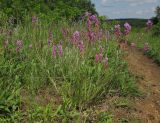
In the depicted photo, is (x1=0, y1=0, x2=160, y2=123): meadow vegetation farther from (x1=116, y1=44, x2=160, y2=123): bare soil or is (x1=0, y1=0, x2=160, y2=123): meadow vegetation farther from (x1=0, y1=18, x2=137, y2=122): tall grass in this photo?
(x1=116, y1=44, x2=160, y2=123): bare soil

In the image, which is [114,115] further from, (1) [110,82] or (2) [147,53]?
(2) [147,53]

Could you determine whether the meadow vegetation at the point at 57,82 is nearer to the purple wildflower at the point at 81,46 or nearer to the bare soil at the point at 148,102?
the purple wildflower at the point at 81,46

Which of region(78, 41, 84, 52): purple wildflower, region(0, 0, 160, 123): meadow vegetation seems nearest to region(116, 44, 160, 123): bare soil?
region(0, 0, 160, 123): meadow vegetation

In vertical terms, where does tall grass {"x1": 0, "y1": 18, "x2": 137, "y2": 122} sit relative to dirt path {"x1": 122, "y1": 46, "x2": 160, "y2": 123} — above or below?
above

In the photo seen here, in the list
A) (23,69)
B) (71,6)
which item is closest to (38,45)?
(23,69)

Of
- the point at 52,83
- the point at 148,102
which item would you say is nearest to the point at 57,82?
the point at 52,83

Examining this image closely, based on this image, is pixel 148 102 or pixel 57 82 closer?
pixel 57 82

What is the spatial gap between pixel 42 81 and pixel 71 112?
944 mm

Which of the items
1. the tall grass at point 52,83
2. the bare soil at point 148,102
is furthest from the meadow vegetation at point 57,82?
the bare soil at point 148,102

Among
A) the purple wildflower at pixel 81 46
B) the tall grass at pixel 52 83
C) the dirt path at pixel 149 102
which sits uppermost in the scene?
the purple wildflower at pixel 81 46

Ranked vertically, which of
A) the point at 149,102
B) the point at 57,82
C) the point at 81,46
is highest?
the point at 81,46

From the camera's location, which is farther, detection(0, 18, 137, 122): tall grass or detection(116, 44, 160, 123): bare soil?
detection(116, 44, 160, 123): bare soil

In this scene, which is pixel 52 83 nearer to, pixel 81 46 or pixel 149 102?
pixel 81 46

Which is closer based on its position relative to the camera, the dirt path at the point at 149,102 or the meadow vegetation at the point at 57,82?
the meadow vegetation at the point at 57,82
